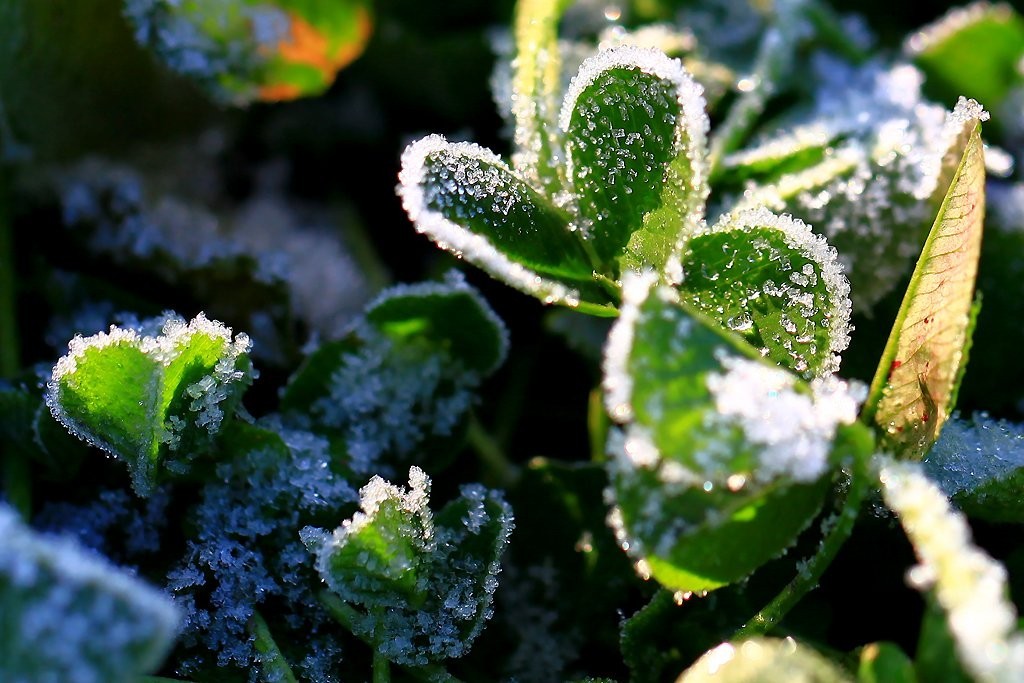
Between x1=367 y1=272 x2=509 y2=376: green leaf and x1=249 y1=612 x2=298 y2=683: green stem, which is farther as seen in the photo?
x1=367 y1=272 x2=509 y2=376: green leaf

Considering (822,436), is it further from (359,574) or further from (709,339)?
(359,574)

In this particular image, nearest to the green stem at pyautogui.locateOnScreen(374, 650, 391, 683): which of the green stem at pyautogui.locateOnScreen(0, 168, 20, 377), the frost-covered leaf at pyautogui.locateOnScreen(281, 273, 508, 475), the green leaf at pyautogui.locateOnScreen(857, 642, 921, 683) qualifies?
the frost-covered leaf at pyautogui.locateOnScreen(281, 273, 508, 475)

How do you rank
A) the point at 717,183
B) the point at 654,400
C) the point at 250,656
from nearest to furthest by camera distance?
1. the point at 654,400
2. the point at 250,656
3. the point at 717,183

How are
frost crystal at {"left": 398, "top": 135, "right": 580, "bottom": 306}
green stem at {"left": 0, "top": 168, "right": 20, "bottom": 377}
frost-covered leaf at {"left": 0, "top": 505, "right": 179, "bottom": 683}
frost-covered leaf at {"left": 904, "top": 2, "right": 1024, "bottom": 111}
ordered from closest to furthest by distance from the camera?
1. frost-covered leaf at {"left": 0, "top": 505, "right": 179, "bottom": 683}
2. frost crystal at {"left": 398, "top": 135, "right": 580, "bottom": 306}
3. green stem at {"left": 0, "top": 168, "right": 20, "bottom": 377}
4. frost-covered leaf at {"left": 904, "top": 2, "right": 1024, "bottom": 111}

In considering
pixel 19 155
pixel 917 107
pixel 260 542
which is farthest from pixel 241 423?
pixel 917 107

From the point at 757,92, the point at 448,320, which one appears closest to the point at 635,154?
the point at 448,320

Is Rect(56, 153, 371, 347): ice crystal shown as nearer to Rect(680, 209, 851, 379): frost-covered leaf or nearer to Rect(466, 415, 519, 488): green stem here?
Rect(466, 415, 519, 488): green stem

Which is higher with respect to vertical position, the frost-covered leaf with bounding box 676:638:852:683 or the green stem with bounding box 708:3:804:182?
the green stem with bounding box 708:3:804:182

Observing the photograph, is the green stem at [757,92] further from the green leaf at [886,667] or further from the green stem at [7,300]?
the green stem at [7,300]
